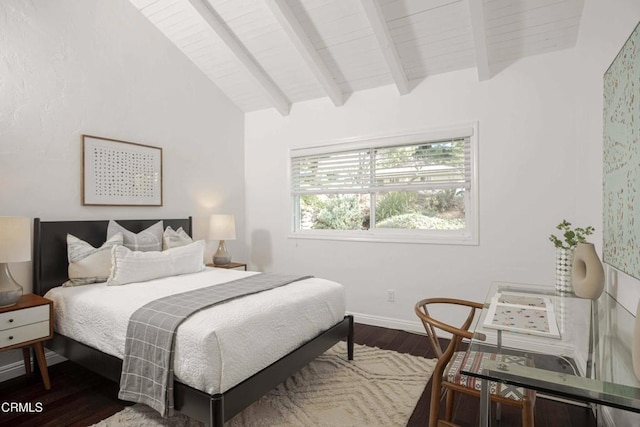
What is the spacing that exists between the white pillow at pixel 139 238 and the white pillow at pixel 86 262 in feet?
0.72

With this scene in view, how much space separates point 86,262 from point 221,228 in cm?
138

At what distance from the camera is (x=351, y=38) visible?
3.21 metres

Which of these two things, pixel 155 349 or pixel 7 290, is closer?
pixel 155 349

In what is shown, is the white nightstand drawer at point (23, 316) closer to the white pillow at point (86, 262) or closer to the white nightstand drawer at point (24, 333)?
the white nightstand drawer at point (24, 333)

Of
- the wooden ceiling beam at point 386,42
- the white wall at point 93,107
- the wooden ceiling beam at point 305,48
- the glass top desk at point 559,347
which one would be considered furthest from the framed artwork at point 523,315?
the white wall at point 93,107

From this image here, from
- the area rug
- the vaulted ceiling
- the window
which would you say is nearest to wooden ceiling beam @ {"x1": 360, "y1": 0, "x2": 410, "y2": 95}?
the vaulted ceiling

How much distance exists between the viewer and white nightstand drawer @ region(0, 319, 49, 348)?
85.0 inches

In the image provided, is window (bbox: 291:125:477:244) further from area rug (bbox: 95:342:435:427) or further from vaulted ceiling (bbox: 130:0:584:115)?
area rug (bbox: 95:342:435:427)

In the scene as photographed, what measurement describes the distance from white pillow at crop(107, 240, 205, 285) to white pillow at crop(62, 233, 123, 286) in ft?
0.48

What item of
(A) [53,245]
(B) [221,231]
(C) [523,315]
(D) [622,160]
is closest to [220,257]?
(B) [221,231]

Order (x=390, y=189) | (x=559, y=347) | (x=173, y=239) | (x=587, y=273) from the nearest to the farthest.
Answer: (x=559, y=347) → (x=587, y=273) → (x=173, y=239) → (x=390, y=189)

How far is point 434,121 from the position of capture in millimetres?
3430

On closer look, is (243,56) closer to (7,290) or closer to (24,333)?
(7,290)

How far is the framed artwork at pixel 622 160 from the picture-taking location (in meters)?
1.47
